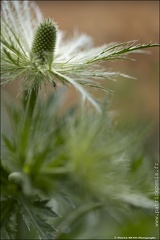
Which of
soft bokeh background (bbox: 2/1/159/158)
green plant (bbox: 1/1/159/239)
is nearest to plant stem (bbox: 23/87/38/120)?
green plant (bbox: 1/1/159/239)

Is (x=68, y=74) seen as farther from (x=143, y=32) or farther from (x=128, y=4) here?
(x=128, y=4)

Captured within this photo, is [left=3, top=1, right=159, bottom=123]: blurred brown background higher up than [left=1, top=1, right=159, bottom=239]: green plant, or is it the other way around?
[left=3, top=1, right=159, bottom=123]: blurred brown background

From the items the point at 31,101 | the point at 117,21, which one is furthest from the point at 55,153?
the point at 117,21

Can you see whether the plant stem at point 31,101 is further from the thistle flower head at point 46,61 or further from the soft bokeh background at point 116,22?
the soft bokeh background at point 116,22

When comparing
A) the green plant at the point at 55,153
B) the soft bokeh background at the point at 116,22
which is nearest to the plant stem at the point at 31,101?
the green plant at the point at 55,153

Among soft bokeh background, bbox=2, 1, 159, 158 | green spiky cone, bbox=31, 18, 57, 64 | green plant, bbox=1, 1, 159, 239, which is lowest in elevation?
green plant, bbox=1, 1, 159, 239

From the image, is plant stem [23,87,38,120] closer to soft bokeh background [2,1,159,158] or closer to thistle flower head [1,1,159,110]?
thistle flower head [1,1,159,110]

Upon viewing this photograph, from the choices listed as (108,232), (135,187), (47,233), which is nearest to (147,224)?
(108,232)

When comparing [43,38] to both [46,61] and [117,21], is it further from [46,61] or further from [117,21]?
[117,21]
